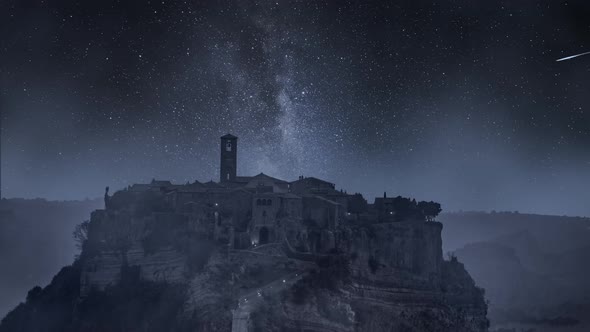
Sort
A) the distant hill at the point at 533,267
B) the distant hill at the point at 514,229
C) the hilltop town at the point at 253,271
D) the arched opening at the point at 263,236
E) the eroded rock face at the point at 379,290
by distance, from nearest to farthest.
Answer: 1. the eroded rock face at the point at 379,290
2. the hilltop town at the point at 253,271
3. the arched opening at the point at 263,236
4. the distant hill at the point at 533,267
5. the distant hill at the point at 514,229

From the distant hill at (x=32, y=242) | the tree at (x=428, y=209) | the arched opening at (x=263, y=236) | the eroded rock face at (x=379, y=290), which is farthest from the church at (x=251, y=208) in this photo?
the distant hill at (x=32, y=242)

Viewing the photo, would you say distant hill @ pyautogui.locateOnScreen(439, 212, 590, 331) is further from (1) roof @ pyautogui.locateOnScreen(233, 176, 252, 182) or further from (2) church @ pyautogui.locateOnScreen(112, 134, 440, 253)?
(1) roof @ pyautogui.locateOnScreen(233, 176, 252, 182)

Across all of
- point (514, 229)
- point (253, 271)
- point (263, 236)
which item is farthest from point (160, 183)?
point (514, 229)

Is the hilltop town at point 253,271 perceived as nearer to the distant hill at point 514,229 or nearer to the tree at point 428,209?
the tree at point 428,209

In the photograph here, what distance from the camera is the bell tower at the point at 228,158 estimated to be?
56.9m

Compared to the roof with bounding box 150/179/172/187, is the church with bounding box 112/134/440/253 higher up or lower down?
lower down

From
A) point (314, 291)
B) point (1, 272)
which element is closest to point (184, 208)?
point (314, 291)

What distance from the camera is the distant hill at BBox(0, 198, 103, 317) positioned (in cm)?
12288

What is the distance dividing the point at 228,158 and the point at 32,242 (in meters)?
99.4

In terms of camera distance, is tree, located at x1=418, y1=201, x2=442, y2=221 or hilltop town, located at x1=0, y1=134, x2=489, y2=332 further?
tree, located at x1=418, y1=201, x2=442, y2=221

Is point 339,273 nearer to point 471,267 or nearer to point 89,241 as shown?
point 89,241

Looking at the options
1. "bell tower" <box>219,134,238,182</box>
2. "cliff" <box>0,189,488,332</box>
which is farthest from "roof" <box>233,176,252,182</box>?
"cliff" <box>0,189,488,332</box>

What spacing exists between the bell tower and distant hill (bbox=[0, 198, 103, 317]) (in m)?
79.1

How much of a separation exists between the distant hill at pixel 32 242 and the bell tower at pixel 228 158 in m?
79.1
